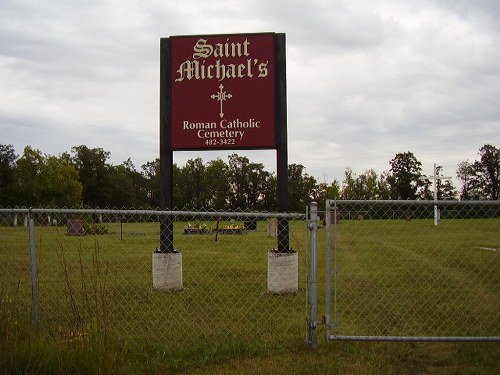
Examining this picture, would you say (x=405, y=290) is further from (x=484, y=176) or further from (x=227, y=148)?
(x=484, y=176)

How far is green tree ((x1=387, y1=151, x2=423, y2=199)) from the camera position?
80625 mm

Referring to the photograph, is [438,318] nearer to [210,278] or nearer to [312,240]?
[312,240]

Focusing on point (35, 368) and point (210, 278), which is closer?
point (35, 368)

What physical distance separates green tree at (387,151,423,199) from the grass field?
71.0 metres

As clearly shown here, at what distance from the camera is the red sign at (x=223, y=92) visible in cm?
890

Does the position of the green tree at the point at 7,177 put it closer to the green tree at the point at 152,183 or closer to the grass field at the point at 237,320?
the green tree at the point at 152,183

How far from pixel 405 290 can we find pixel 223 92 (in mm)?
4877

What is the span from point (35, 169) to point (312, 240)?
59.3 m

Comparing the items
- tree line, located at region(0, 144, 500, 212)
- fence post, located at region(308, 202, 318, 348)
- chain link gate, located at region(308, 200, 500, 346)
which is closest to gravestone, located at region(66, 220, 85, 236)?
chain link gate, located at region(308, 200, 500, 346)

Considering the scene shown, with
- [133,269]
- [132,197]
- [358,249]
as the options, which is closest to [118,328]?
[133,269]

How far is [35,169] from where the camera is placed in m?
58.5

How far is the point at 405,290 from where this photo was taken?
359 inches

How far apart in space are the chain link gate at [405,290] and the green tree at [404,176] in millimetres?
68157

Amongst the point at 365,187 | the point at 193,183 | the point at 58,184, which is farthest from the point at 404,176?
the point at 58,184
